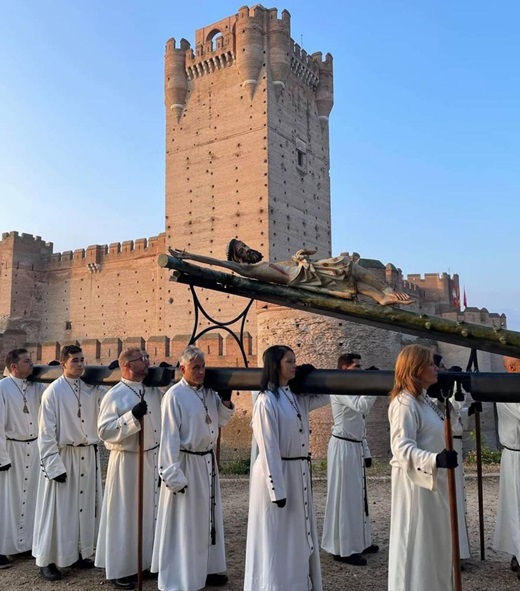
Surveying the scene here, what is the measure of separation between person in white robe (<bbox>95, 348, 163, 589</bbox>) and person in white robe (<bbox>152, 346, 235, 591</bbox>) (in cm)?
32

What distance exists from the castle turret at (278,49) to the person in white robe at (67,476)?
2204cm

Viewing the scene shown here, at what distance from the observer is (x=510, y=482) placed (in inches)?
184

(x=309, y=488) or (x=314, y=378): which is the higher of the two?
(x=314, y=378)

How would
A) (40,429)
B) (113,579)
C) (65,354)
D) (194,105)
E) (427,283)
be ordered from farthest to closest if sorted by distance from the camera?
(427,283) < (194,105) < (65,354) < (40,429) < (113,579)

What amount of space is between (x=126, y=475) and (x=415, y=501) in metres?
2.32

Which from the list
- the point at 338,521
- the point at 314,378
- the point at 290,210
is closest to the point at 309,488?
the point at 314,378

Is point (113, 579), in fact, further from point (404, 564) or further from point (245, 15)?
point (245, 15)

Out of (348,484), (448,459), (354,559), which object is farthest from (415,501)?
(348,484)

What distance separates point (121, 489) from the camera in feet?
14.9

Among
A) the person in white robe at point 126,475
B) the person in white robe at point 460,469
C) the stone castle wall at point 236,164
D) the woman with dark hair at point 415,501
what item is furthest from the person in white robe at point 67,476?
the stone castle wall at point 236,164

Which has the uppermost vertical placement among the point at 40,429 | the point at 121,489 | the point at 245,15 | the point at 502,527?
the point at 245,15

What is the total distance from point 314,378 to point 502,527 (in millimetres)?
2246

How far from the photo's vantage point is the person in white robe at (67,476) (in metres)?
4.66

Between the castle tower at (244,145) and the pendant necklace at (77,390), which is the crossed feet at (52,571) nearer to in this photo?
the pendant necklace at (77,390)
